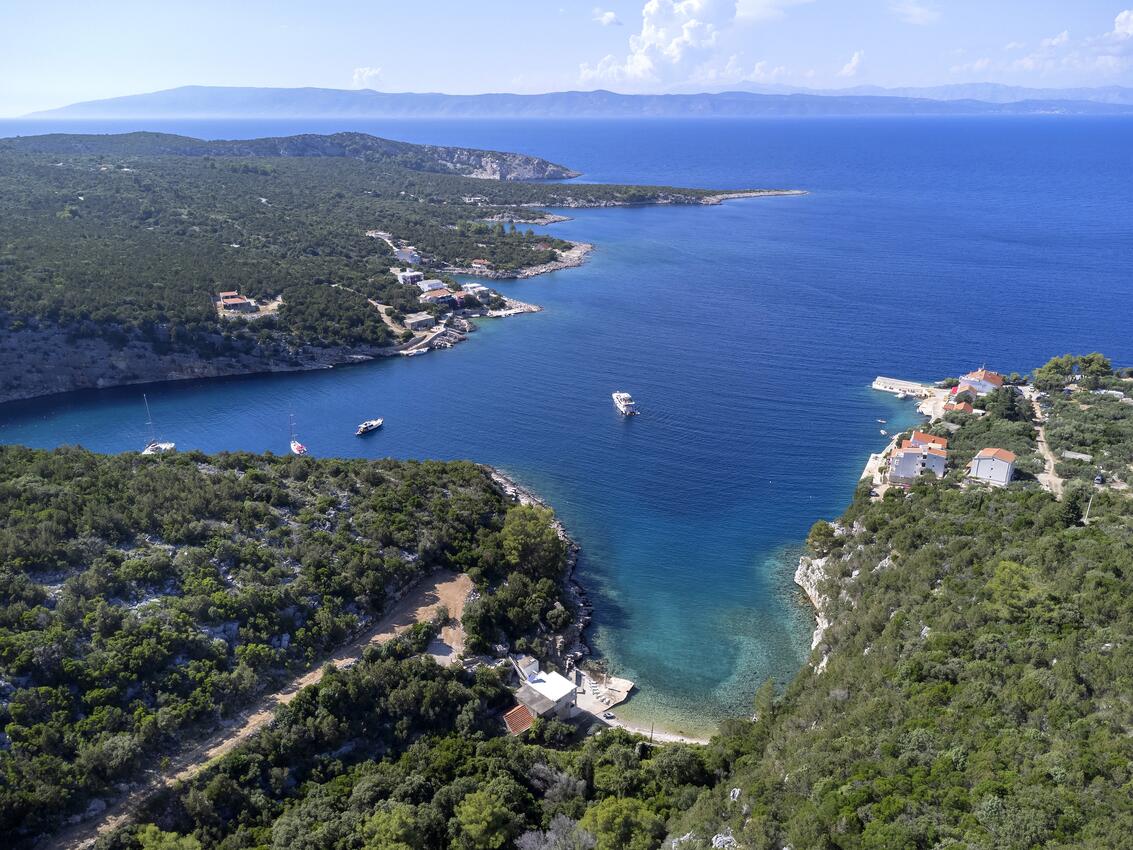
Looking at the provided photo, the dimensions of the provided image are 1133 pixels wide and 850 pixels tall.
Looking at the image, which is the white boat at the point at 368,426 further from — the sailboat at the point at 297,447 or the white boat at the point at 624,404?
the white boat at the point at 624,404

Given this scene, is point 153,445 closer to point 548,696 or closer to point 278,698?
point 278,698

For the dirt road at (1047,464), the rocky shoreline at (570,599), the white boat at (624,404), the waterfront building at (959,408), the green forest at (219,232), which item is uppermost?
the green forest at (219,232)

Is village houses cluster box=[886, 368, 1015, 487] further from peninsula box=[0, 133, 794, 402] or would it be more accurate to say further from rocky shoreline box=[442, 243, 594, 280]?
rocky shoreline box=[442, 243, 594, 280]

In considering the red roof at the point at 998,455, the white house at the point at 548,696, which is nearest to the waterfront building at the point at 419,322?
the white house at the point at 548,696

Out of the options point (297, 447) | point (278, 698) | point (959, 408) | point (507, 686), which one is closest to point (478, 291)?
point (297, 447)

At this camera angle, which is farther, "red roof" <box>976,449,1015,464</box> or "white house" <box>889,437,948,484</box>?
"white house" <box>889,437,948,484</box>

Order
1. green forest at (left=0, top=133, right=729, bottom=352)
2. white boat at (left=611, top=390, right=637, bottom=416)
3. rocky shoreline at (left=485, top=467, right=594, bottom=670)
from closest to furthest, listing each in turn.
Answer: rocky shoreline at (left=485, top=467, right=594, bottom=670) < white boat at (left=611, top=390, right=637, bottom=416) < green forest at (left=0, top=133, right=729, bottom=352)

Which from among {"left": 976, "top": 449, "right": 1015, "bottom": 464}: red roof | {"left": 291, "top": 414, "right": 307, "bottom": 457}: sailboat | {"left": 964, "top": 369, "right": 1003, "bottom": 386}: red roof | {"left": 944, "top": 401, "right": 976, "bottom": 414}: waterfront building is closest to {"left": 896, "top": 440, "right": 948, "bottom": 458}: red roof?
{"left": 976, "top": 449, "right": 1015, "bottom": 464}: red roof
